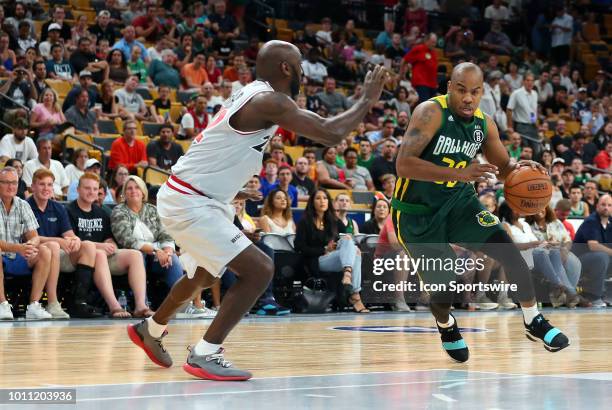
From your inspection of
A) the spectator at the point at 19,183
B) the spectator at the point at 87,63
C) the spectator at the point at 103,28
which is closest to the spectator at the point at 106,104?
the spectator at the point at 87,63

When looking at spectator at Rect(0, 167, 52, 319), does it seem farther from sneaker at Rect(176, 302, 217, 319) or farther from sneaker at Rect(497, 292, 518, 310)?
sneaker at Rect(497, 292, 518, 310)

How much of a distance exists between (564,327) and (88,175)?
4748mm

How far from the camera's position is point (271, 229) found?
38.9 feet

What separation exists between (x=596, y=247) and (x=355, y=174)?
11.4ft

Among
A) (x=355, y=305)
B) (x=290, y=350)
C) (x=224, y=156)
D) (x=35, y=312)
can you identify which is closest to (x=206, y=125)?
(x=355, y=305)

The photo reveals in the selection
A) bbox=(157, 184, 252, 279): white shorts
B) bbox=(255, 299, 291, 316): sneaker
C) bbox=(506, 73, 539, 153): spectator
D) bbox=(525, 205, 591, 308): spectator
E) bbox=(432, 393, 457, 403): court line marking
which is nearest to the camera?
bbox=(432, 393, 457, 403): court line marking

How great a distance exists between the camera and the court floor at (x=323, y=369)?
14.7 ft

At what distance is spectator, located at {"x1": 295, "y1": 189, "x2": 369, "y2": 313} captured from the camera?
1177 cm

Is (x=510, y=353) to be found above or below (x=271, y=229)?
above

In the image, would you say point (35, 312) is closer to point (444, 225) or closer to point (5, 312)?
point (5, 312)

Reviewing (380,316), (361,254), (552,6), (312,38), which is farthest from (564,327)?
(552,6)

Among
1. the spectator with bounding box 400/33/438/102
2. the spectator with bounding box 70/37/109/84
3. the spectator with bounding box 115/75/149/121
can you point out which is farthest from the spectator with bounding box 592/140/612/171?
the spectator with bounding box 70/37/109/84

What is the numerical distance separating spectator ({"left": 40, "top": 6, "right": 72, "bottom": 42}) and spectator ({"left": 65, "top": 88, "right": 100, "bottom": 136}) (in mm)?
2137

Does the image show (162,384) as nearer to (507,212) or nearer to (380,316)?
(380,316)
